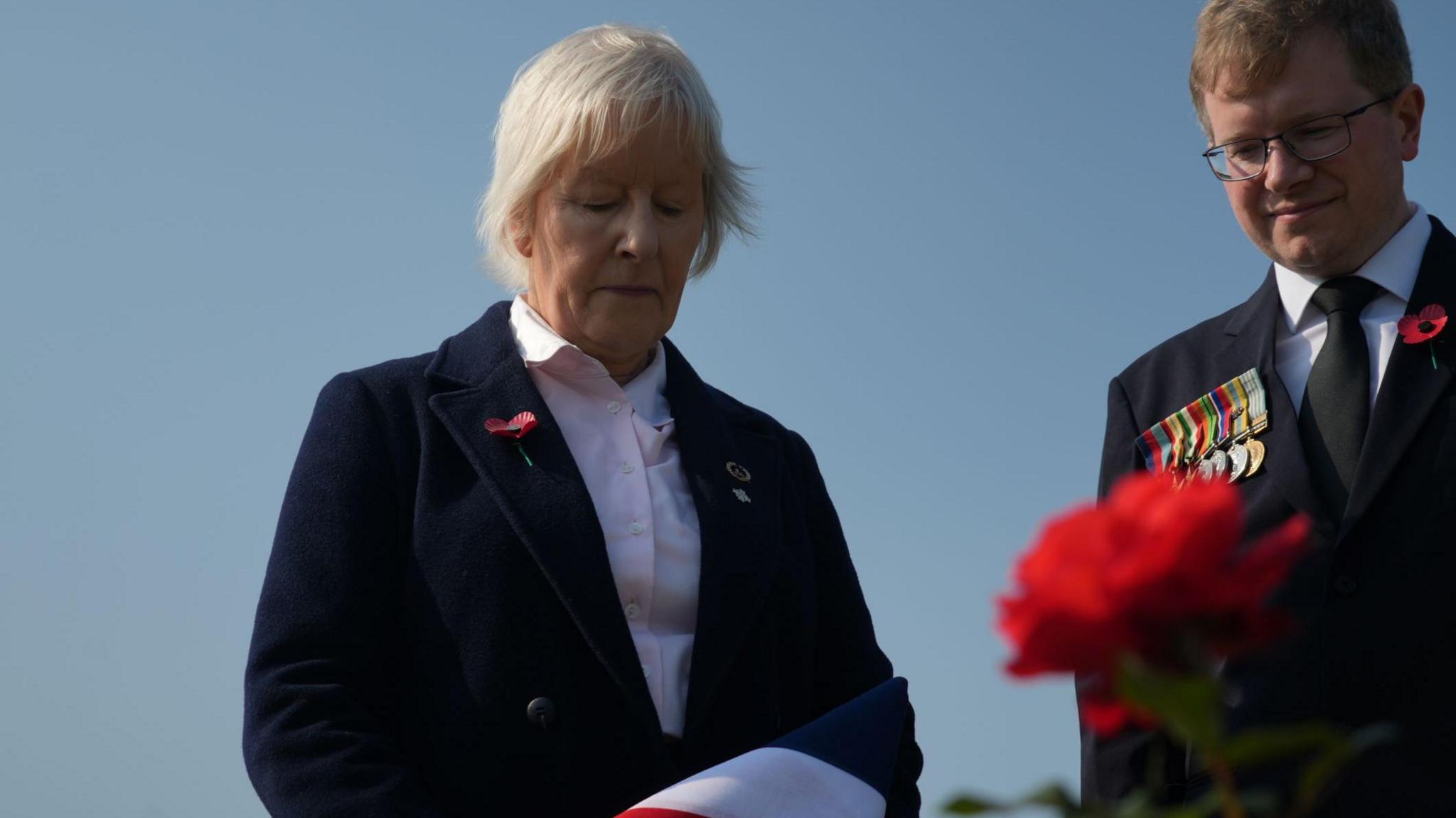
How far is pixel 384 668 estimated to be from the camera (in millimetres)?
2875

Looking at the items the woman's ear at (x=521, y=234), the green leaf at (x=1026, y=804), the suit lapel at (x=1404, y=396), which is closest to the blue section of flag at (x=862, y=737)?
the suit lapel at (x=1404, y=396)

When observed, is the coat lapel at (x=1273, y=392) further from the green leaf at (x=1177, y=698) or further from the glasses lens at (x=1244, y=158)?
the green leaf at (x=1177, y=698)

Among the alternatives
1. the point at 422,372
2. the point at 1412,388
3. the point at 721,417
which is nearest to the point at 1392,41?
the point at 1412,388

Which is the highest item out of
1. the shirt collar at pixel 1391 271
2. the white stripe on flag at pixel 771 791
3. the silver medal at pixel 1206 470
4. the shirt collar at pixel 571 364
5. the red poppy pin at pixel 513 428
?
the shirt collar at pixel 1391 271

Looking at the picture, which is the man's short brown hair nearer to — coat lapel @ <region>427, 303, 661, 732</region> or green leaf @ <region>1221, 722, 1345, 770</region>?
coat lapel @ <region>427, 303, 661, 732</region>

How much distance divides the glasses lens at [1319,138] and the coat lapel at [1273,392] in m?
0.40

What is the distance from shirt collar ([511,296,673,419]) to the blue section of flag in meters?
0.78

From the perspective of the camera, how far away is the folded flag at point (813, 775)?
2592mm

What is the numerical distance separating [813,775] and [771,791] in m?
0.11

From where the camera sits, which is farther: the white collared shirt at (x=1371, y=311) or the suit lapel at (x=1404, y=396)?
the white collared shirt at (x=1371, y=311)

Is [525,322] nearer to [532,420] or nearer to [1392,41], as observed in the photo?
[532,420]

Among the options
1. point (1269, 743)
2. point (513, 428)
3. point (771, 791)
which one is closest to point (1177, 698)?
point (1269, 743)

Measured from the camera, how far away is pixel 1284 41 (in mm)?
3434

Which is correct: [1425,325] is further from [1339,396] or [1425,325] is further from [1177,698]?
[1177,698]
